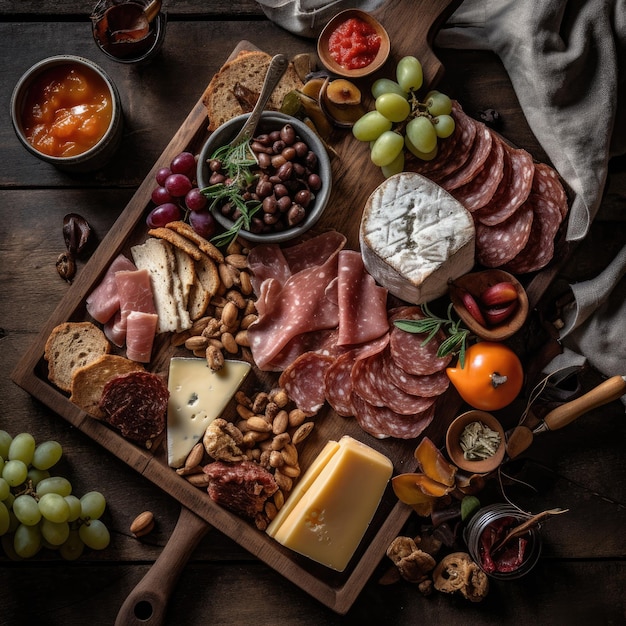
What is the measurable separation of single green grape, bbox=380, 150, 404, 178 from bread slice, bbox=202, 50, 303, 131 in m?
0.35

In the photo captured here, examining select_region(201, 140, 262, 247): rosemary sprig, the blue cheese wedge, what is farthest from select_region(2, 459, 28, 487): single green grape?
select_region(201, 140, 262, 247): rosemary sprig

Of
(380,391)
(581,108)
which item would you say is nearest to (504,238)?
(581,108)

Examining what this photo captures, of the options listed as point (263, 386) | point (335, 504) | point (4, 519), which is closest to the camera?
point (4, 519)

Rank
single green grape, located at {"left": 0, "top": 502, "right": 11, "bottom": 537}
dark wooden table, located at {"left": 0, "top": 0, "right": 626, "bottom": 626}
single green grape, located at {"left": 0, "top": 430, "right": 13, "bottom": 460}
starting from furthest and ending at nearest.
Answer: dark wooden table, located at {"left": 0, "top": 0, "right": 626, "bottom": 626}
single green grape, located at {"left": 0, "top": 430, "right": 13, "bottom": 460}
single green grape, located at {"left": 0, "top": 502, "right": 11, "bottom": 537}

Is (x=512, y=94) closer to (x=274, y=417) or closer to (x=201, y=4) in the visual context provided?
(x=201, y=4)

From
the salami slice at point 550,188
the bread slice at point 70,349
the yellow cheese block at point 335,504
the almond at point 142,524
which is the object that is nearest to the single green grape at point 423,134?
the salami slice at point 550,188

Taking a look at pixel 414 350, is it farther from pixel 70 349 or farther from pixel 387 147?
pixel 70 349

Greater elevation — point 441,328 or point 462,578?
point 441,328

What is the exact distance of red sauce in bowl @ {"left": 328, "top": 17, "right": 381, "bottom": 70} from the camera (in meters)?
1.98

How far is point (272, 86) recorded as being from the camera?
1.88 m

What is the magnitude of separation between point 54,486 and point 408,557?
968 mm

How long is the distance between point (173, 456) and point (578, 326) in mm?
1190

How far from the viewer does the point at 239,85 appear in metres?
1.99

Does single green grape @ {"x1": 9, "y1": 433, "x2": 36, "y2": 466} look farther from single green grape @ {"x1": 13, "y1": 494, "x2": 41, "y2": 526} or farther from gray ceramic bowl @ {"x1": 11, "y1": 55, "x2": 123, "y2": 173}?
gray ceramic bowl @ {"x1": 11, "y1": 55, "x2": 123, "y2": 173}
